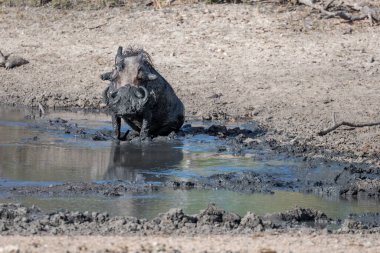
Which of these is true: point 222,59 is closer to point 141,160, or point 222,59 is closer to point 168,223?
point 141,160

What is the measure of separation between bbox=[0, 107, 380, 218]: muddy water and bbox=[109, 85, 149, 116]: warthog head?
1.66ft

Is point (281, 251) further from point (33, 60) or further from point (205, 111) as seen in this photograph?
point (33, 60)

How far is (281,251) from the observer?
27.6 feet

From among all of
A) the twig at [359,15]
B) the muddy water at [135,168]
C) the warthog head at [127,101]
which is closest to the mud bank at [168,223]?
the muddy water at [135,168]

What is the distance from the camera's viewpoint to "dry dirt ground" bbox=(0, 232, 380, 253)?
26.9ft

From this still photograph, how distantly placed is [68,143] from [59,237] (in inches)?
248

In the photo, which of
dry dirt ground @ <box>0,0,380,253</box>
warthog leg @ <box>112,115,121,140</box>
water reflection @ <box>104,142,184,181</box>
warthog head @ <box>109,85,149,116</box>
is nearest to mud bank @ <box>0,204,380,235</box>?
water reflection @ <box>104,142,184,181</box>

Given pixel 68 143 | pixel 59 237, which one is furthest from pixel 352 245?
pixel 68 143

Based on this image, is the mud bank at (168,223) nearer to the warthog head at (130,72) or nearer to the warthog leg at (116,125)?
the warthog leg at (116,125)

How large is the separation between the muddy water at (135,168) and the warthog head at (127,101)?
0.51 meters

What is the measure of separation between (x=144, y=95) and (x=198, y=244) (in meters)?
7.08

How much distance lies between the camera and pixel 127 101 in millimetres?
15344

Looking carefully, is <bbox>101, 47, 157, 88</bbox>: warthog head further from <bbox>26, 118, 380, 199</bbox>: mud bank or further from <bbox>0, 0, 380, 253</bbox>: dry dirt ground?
<bbox>0, 0, 380, 253</bbox>: dry dirt ground

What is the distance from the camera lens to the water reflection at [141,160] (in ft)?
42.2
